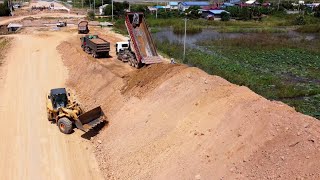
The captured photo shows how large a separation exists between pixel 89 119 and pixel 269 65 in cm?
2287

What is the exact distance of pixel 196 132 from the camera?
55.5 ft

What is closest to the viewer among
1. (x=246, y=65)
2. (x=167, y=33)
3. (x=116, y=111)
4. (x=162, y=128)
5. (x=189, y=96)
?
(x=162, y=128)

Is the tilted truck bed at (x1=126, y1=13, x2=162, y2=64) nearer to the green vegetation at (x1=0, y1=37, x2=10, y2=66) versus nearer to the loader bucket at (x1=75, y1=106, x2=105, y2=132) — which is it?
the loader bucket at (x1=75, y1=106, x2=105, y2=132)

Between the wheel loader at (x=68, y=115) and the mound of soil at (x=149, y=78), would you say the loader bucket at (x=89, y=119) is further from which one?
the mound of soil at (x=149, y=78)

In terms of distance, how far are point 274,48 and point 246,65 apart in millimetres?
11693

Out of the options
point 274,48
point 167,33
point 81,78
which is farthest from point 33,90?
point 167,33

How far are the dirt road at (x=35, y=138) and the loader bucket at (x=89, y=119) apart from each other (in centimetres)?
91

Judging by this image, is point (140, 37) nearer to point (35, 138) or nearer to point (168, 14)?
point (35, 138)

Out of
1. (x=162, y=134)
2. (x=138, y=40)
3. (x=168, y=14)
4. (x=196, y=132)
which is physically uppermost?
(x=168, y=14)

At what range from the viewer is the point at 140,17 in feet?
101

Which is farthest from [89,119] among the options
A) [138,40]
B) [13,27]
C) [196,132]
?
[13,27]

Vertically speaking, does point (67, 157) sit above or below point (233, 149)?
below

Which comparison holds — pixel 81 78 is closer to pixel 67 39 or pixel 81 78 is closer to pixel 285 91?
pixel 285 91

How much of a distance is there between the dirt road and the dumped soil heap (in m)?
1.35
